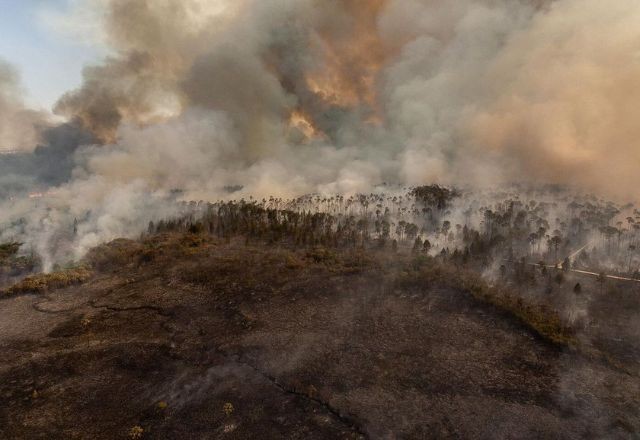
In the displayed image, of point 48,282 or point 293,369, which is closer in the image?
point 293,369

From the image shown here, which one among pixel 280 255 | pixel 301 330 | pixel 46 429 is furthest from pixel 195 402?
pixel 280 255

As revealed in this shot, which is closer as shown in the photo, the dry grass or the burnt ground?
the burnt ground

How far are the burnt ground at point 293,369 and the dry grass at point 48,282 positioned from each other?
1879 mm

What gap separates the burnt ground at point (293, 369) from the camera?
2275 centimetres

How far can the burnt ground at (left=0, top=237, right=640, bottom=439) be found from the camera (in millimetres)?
22750

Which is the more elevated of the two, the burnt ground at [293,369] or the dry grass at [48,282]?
the dry grass at [48,282]

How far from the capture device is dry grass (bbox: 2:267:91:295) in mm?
46938

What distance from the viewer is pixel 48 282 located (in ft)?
159

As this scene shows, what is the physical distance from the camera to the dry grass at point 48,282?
46.9 meters

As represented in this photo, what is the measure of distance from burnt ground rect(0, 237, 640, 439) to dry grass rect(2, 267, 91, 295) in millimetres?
1879

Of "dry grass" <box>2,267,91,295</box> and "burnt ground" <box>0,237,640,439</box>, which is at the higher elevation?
"dry grass" <box>2,267,91,295</box>

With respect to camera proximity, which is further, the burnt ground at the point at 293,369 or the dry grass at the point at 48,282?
the dry grass at the point at 48,282

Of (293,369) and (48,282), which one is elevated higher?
(48,282)

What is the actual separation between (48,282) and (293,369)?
130 ft
